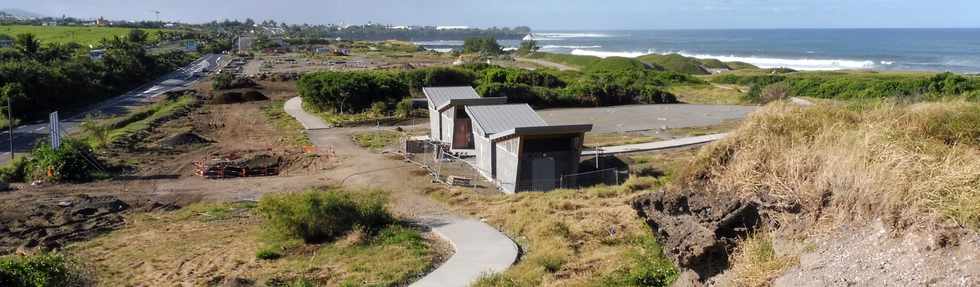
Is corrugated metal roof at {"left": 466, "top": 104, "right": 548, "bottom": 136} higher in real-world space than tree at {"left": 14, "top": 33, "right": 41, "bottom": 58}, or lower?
lower

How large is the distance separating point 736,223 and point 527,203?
36.1 ft

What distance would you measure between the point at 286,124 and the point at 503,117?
21.7m

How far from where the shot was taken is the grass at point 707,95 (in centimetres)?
5878

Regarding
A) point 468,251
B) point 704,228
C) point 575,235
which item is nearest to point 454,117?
point 575,235

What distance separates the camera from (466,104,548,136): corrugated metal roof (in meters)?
25.2

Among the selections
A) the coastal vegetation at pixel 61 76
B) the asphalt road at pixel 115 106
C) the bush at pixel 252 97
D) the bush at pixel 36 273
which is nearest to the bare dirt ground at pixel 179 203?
the bush at pixel 36 273

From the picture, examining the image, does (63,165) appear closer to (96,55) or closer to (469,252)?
(469,252)

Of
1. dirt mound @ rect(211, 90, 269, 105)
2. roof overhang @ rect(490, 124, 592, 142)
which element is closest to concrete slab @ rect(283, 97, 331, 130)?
dirt mound @ rect(211, 90, 269, 105)

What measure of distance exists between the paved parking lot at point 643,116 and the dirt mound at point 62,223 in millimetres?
24536

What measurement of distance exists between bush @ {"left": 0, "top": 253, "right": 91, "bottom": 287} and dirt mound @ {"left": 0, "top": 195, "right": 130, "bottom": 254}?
633 centimetres

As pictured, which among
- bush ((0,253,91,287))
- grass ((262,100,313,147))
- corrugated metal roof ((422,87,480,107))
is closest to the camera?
bush ((0,253,91,287))

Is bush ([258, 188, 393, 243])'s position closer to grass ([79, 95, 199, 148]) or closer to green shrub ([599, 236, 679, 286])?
green shrub ([599, 236, 679, 286])

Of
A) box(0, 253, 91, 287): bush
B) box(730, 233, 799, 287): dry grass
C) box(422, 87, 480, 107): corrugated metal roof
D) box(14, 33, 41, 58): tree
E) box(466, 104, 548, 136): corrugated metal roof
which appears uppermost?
box(14, 33, 41, 58): tree

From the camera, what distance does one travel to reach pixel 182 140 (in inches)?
1374
